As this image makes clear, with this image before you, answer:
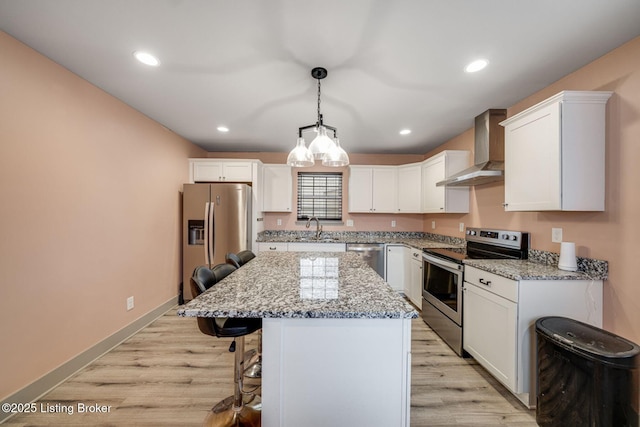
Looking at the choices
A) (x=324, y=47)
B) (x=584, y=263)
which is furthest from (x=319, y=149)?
(x=584, y=263)

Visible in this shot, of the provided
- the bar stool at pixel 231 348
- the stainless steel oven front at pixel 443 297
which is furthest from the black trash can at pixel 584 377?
the bar stool at pixel 231 348

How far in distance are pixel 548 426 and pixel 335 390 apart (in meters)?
1.40

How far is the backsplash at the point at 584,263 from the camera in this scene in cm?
169

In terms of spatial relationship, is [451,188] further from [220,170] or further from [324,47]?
[220,170]

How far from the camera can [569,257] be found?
182 centimetres

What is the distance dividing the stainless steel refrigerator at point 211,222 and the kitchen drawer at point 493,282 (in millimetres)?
2765

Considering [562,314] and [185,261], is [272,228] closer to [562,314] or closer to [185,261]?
[185,261]

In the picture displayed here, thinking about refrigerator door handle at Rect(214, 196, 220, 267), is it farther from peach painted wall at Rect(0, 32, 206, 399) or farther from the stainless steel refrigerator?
peach painted wall at Rect(0, 32, 206, 399)

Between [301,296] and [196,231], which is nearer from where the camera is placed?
[301,296]

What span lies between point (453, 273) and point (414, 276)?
43.0 inches

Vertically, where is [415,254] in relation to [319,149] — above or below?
below

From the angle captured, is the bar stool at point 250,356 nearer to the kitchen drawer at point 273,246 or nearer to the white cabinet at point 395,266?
the kitchen drawer at point 273,246

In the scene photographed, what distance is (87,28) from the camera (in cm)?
152

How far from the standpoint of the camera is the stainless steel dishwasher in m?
3.80
